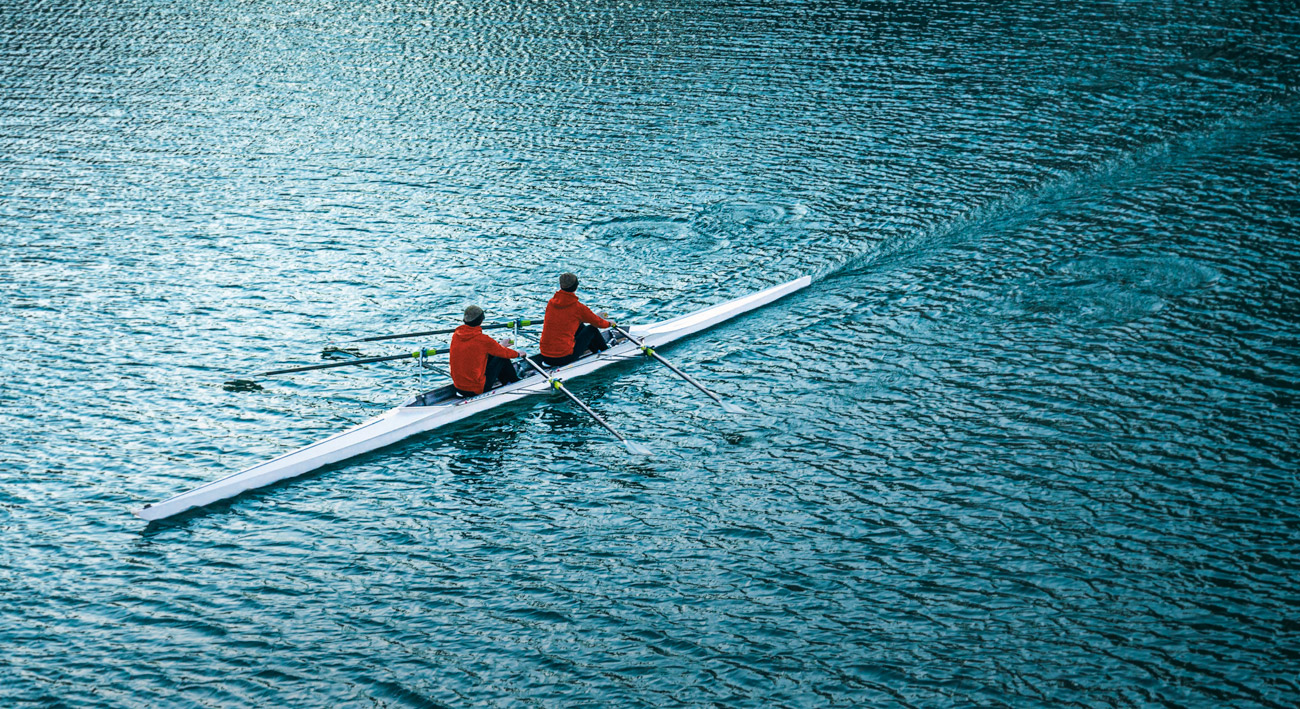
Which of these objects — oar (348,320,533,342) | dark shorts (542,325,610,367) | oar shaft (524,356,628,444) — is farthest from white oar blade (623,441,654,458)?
oar (348,320,533,342)

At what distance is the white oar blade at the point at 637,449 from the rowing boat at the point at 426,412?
8.93 feet

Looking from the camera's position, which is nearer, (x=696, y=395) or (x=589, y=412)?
(x=589, y=412)

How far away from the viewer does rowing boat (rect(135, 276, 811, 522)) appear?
23594 mm

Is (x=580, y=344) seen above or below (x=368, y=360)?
above

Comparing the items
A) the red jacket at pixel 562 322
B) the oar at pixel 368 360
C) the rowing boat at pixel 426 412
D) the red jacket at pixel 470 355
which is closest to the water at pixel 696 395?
the rowing boat at pixel 426 412

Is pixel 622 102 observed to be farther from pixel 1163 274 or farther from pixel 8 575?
pixel 8 575

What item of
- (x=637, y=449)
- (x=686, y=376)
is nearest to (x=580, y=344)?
(x=686, y=376)

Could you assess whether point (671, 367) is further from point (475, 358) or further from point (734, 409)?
point (475, 358)

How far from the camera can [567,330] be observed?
90.8 ft

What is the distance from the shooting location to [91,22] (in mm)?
67438

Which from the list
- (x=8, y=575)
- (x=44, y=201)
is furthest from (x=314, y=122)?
(x=8, y=575)

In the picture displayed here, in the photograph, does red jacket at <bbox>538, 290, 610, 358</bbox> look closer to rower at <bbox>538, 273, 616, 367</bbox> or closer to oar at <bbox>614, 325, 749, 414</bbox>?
rower at <bbox>538, 273, 616, 367</bbox>

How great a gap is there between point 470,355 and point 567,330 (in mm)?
2680

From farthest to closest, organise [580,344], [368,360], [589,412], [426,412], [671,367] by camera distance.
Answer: [580,344], [368,360], [671,367], [426,412], [589,412]
